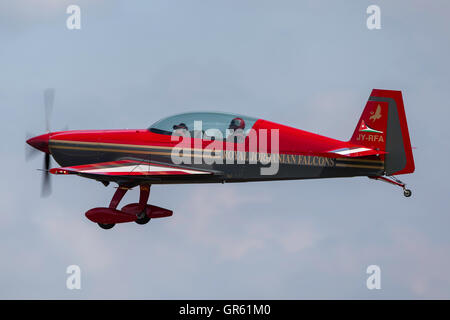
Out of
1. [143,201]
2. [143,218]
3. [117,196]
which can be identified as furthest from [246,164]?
[117,196]

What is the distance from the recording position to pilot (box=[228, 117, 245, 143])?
74.6 ft

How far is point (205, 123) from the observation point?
2305 cm

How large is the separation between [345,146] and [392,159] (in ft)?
3.73

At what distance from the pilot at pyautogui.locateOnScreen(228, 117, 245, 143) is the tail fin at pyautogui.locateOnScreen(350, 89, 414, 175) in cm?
273

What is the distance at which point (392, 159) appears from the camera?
2239 centimetres

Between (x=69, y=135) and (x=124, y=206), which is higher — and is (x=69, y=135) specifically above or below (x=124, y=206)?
above

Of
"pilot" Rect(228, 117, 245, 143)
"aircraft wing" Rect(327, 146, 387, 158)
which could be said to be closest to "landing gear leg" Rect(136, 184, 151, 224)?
"pilot" Rect(228, 117, 245, 143)

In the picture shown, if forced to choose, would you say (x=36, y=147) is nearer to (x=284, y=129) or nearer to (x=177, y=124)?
(x=177, y=124)

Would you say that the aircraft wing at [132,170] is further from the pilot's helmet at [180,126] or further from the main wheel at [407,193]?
the main wheel at [407,193]

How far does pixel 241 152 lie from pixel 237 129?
1.86 feet

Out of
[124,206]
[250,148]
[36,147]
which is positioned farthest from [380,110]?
[36,147]

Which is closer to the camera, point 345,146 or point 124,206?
point 345,146

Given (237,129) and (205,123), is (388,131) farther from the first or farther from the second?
(205,123)

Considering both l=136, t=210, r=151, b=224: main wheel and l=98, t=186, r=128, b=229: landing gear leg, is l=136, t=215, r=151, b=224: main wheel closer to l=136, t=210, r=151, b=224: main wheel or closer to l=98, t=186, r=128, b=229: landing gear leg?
l=136, t=210, r=151, b=224: main wheel
